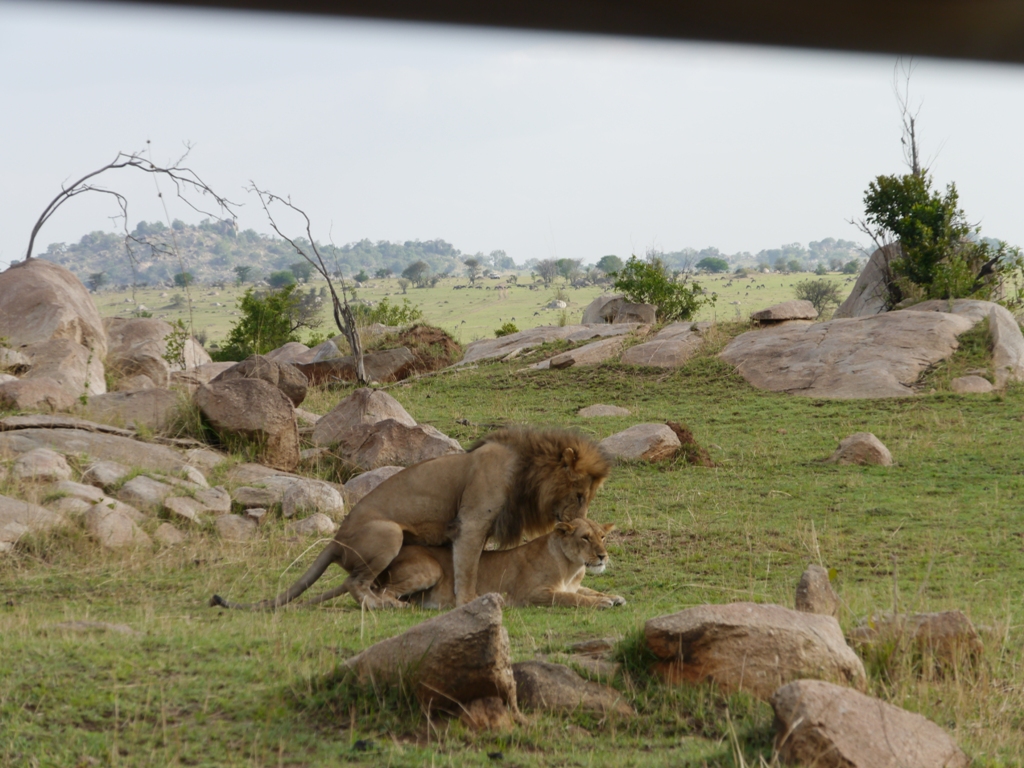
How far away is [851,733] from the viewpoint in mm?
3553

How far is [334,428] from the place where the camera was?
1448 centimetres

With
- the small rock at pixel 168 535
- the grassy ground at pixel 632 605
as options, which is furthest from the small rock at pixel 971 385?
the small rock at pixel 168 535

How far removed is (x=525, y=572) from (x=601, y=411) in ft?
34.2

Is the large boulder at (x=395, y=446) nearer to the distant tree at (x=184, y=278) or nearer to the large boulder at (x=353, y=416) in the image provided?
the large boulder at (x=353, y=416)

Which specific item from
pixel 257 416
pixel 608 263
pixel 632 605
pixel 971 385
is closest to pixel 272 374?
pixel 257 416

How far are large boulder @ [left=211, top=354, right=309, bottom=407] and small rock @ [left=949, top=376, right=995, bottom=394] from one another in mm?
11215

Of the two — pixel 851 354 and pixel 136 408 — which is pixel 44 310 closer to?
pixel 136 408

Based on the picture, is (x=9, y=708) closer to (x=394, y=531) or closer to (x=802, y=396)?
(x=394, y=531)

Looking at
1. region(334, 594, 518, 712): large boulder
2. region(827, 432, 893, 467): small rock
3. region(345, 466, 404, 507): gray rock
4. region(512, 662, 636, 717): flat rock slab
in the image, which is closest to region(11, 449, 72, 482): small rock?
region(345, 466, 404, 507): gray rock

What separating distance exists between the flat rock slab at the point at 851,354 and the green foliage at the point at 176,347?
1119cm

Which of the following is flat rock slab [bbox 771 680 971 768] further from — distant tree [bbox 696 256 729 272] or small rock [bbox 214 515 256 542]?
distant tree [bbox 696 256 729 272]

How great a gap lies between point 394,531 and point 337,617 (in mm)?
951

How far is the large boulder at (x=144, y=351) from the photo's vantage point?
19.2m

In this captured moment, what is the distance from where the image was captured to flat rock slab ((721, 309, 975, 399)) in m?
18.4
